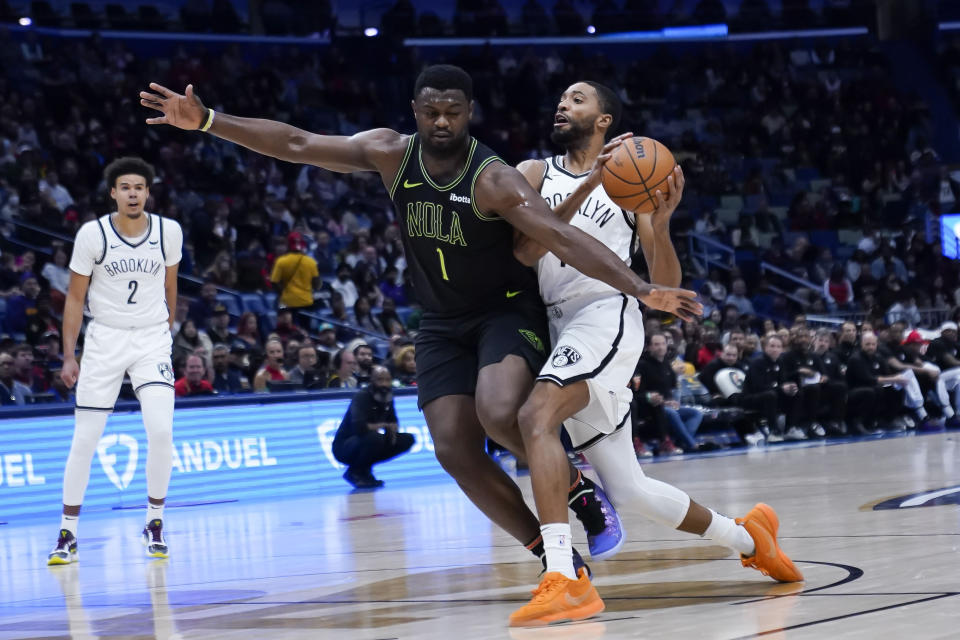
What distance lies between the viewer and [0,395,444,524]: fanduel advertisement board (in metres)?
10.6

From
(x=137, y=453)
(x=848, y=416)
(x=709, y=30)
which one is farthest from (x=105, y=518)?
(x=709, y=30)

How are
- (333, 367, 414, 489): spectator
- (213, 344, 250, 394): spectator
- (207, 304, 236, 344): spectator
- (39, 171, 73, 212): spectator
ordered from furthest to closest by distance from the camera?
(39, 171, 73, 212): spectator < (207, 304, 236, 344): spectator < (213, 344, 250, 394): spectator < (333, 367, 414, 489): spectator

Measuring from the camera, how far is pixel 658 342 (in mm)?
13719

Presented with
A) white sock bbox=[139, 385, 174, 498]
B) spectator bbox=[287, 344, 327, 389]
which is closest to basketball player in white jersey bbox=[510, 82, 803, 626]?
white sock bbox=[139, 385, 174, 498]

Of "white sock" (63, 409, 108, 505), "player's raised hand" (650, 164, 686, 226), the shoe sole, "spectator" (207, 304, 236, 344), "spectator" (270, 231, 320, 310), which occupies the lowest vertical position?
the shoe sole

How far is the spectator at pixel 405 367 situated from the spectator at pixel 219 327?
2.01 meters

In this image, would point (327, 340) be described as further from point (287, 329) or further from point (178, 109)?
point (178, 109)

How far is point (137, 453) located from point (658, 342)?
5588mm

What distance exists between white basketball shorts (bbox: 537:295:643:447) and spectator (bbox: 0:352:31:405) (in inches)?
302

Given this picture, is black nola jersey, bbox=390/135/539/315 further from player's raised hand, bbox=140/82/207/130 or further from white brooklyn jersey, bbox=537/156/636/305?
player's raised hand, bbox=140/82/207/130

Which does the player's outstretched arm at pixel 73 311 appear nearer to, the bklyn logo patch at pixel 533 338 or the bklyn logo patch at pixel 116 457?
the bklyn logo patch at pixel 533 338

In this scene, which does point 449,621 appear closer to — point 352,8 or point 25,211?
point 25,211

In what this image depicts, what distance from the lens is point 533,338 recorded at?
4984 mm

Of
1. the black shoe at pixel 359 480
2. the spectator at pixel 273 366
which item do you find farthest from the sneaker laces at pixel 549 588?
the spectator at pixel 273 366
